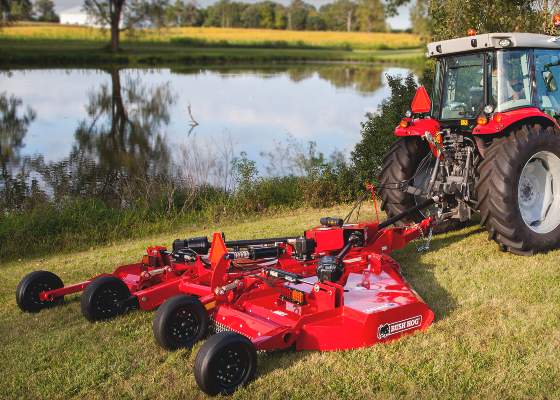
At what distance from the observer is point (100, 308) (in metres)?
5.59

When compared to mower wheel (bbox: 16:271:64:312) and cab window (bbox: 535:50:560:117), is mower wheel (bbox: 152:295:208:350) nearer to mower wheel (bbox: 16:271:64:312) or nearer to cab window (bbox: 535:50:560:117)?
mower wheel (bbox: 16:271:64:312)

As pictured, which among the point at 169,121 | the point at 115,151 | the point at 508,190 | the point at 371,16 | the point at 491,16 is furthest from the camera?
the point at 371,16

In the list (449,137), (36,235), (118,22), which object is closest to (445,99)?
(449,137)

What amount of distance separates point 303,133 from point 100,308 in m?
15.3

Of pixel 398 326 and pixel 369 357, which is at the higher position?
pixel 398 326

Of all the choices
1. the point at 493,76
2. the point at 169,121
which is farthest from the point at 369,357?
the point at 169,121

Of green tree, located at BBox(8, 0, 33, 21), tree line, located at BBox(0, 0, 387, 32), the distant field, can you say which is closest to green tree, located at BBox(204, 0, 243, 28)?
tree line, located at BBox(0, 0, 387, 32)

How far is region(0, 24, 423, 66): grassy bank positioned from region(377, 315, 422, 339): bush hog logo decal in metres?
45.0

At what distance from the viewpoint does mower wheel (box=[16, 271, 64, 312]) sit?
233 inches

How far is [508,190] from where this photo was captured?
22.1 feet

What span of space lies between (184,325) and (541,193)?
4709 millimetres

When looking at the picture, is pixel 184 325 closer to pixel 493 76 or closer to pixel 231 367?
pixel 231 367

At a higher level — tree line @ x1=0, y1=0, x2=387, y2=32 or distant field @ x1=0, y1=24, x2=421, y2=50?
tree line @ x1=0, y1=0, x2=387, y2=32

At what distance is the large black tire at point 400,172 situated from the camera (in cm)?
780
